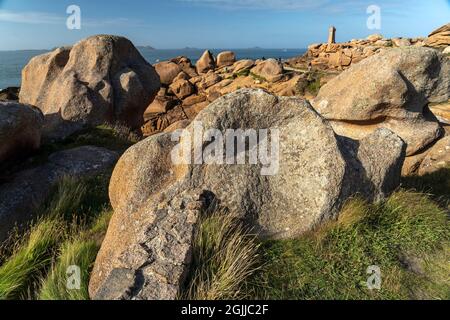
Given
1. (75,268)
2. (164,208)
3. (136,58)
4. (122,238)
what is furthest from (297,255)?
(136,58)

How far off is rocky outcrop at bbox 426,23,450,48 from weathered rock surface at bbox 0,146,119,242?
55.4 meters

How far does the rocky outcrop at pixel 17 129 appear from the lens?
28.6ft

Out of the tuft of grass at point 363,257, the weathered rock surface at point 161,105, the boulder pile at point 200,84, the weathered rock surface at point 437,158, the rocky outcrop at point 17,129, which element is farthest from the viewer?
the weathered rock surface at point 161,105

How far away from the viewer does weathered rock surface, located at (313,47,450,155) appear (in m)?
10.9

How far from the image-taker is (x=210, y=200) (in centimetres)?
591

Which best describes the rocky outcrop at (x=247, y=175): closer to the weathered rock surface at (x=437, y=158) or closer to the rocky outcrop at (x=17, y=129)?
the rocky outcrop at (x=17, y=129)

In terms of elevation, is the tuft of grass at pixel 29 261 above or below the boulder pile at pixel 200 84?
below

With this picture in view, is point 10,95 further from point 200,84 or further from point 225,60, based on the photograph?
point 225,60

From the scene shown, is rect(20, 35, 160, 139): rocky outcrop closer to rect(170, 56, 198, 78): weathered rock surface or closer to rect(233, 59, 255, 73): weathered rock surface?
rect(233, 59, 255, 73): weathered rock surface

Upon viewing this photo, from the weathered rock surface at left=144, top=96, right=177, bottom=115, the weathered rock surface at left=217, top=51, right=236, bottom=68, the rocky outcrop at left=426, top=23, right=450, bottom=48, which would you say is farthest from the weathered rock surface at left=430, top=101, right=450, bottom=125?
the weathered rock surface at left=217, top=51, right=236, bottom=68

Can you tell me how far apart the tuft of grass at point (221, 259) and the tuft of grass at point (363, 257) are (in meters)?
0.24

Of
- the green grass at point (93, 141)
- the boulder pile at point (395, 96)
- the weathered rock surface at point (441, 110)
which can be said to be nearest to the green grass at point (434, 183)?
the boulder pile at point (395, 96)

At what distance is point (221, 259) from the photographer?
16.8 feet
